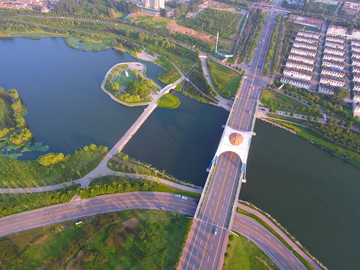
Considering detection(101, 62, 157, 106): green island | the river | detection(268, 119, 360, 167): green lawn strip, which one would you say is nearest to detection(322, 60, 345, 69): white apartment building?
detection(268, 119, 360, 167): green lawn strip

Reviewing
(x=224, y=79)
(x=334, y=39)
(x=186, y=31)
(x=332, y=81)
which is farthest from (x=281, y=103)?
(x=186, y=31)

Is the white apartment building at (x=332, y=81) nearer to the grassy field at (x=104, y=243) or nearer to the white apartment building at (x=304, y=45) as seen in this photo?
the white apartment building at (x=304, y=45)

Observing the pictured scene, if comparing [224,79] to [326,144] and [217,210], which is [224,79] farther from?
[217,210]

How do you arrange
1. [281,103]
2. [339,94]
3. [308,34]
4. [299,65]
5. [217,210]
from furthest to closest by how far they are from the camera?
[308,34] < [299,65] < [281,103] < [339,94] < [217,210]

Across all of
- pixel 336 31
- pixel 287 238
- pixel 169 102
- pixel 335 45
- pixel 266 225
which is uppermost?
pixel 336 31

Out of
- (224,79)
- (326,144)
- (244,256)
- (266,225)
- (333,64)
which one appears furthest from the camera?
(333,64)

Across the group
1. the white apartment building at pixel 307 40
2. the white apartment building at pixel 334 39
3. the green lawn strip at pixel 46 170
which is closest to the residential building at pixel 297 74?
the white apartment building at pixel 307 40
